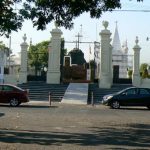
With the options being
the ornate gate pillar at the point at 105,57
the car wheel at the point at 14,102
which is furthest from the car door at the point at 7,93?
the ornate gate pillar at the point at 105,57

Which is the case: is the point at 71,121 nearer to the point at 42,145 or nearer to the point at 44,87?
the point at 42,145

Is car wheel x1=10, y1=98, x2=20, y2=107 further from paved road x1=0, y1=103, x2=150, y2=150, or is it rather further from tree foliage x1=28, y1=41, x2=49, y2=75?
tree foliage x1=28, y1=41, x2=49, y2=75

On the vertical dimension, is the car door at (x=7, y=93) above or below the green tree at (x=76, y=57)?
below

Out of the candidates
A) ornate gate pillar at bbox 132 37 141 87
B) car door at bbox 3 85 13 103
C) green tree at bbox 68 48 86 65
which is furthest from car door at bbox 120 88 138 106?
green tree at bbox 68 48 86 65

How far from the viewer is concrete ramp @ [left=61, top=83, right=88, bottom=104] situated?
4246 cm

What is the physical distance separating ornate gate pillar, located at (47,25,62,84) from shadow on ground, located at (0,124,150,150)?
106ft

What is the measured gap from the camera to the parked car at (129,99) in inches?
1368

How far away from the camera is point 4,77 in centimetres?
5372

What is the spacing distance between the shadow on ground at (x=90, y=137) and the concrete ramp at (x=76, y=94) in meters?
23.7

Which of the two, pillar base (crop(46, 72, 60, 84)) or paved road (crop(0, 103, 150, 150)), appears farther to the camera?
pillar base (crop(46, 72, 60, 84))

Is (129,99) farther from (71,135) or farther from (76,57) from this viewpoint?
(76,57)

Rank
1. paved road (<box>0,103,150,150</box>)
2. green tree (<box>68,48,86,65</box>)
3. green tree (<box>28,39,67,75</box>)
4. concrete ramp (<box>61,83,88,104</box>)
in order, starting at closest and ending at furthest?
1. paved road (<box>0,103,150,150</box>)
2. concrete ramp (<box>61,83,88,104</box>)
3. green tree (<box>68,48,86,65</box>)
4. green tree (<box>28,39,67,75</box>)

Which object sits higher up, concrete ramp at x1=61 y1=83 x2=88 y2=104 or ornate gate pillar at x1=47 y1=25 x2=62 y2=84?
ornate gate pillar at x1=47 y1=25 x2=62 y2=84

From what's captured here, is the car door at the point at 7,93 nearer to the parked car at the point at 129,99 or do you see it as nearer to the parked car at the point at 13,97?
the parked car at the point at 13,97
